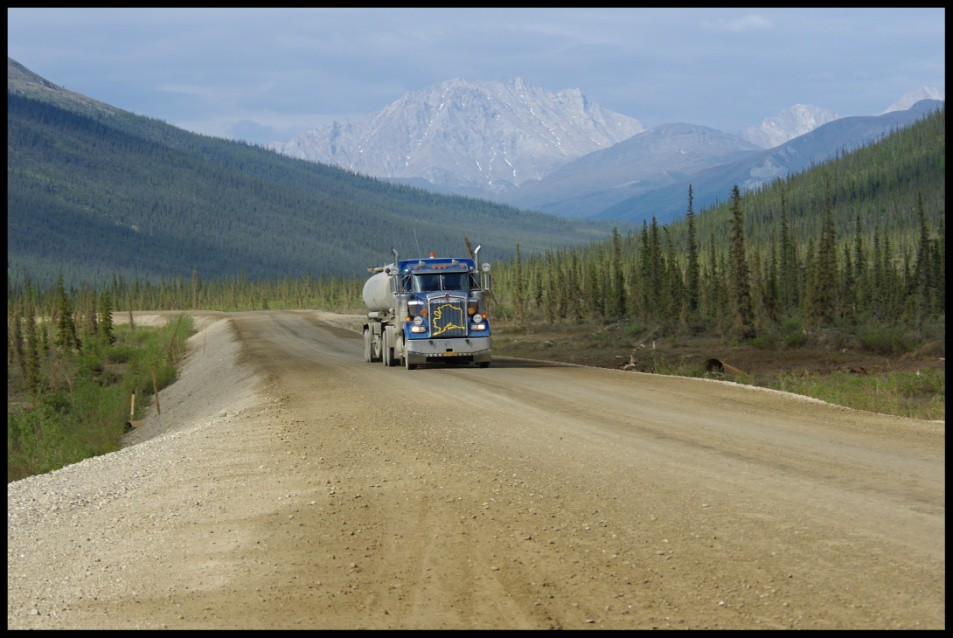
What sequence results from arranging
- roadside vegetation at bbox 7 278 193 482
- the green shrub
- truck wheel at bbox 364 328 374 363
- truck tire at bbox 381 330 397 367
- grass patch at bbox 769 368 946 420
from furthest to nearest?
truck wheel at bbox 364 328 374 363, the green shrub, truck tire at bbox 381 330 397 367, roadside vegetation at bbox 7 278 193 482, grass patch at bbox 769 368 946 420

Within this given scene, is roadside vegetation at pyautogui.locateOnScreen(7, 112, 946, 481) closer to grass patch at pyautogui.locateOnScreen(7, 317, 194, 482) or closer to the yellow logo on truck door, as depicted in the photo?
grass patch at pyautogui.locateOnScreen(7, 317, 194, 482)

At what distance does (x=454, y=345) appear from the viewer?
28922mm

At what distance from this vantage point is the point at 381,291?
32.4 metres

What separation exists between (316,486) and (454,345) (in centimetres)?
1730

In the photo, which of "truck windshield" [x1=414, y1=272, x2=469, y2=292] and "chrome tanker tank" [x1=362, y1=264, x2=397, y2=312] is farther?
"chrome tanker tank" [x1=362, y1=264, x2=397, y2=312]

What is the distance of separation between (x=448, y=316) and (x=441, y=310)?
28 centimetres

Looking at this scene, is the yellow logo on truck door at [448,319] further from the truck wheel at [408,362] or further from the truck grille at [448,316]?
the truck wheel at [408,362]

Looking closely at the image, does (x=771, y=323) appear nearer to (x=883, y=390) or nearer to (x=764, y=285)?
(x=764, y=285)

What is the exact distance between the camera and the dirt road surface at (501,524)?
23.7ft

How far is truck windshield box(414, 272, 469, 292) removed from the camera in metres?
29.1

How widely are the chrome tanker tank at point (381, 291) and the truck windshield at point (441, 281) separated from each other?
34.3 inches

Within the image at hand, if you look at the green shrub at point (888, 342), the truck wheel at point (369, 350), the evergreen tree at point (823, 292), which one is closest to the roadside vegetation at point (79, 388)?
the truck wheel at point (369, 350)

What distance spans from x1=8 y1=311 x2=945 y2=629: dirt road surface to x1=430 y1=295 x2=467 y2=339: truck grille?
34.9 feet

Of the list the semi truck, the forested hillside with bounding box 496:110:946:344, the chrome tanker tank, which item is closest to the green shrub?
the forested hillside with bounding box 496:110:946:344
